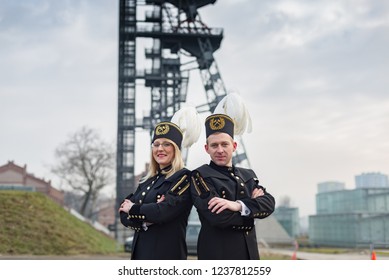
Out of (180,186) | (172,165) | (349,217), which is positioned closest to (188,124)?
(172,165)

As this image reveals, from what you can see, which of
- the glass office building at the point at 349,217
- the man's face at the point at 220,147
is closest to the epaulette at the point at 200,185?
the man's face at the point at 220,147

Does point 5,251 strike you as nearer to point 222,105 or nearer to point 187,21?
point 222,105

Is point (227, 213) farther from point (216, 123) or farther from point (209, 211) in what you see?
point (216, 123)

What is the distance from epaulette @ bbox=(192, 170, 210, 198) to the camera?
215 centimetres

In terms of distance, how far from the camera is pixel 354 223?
10.5 meters

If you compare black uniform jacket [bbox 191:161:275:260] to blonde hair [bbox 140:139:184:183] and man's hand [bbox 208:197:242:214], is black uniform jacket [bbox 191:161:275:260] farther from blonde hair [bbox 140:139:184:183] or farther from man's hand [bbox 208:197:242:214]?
blonde hair [bbox 140:139:184:183]

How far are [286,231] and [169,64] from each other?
6736mm

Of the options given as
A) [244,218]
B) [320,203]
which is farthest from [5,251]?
[320,203]

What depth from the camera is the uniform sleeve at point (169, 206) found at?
218 cm

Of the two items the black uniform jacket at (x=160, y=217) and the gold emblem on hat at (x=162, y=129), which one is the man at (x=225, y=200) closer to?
the black uniform jacket at (x=160, y=217)

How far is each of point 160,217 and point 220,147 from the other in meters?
0.44
